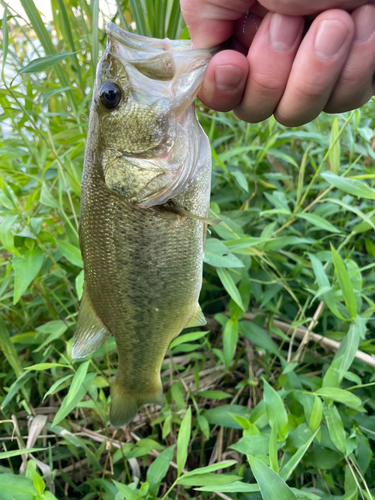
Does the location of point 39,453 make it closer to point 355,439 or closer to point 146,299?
point 146,299

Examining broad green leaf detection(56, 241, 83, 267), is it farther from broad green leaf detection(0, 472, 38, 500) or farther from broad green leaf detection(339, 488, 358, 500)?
broad green leaf detection(339, 488, 358, 500)

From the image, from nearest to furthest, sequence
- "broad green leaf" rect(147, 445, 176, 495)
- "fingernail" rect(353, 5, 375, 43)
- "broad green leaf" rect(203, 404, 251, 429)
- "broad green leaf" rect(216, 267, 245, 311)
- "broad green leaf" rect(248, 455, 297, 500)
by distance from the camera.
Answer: "broad green leaf" rect(248, 455, 297, 500) < "fingernail" rect(353, 5, 375, 43) < "broad green leaf" rect(147, 445, 176, 495) < "broad green leaf" rect(216, 267, 245, 311) < "broad green leaf" rect(203, 404, 251, 429)

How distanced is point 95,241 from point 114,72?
1.85 ft

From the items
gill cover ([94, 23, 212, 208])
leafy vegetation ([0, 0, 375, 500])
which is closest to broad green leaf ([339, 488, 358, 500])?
leafy vegetation ([0, 0, 375, 500])

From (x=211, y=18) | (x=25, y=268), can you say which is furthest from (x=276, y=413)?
(x=211, y=18)

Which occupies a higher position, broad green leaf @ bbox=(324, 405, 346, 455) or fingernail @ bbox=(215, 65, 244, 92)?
fingernail @ bbox=(215, 65, 244, 92)

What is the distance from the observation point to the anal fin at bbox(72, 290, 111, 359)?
1.34 metres

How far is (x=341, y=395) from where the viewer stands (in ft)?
4.19

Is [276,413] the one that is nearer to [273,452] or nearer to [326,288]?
[273,452]

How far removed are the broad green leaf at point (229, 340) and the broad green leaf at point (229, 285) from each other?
13cm

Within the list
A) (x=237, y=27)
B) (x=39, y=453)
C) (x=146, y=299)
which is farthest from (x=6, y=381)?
(x=237, y=27)

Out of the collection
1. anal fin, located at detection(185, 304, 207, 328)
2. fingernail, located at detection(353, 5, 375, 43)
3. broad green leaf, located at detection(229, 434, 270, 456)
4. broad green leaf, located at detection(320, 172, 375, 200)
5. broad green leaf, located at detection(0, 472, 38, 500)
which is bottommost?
broad green leaf, located at detection(229, 434, 270, 456)

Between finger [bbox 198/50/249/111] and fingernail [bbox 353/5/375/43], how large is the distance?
0.32 meters

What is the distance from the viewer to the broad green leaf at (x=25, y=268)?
1372mm
